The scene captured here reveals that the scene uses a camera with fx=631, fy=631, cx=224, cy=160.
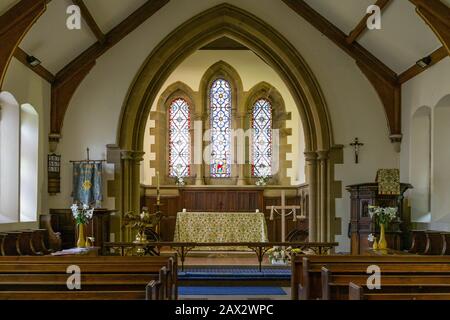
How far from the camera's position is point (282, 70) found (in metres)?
12.1

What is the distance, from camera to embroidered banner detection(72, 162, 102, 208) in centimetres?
1142

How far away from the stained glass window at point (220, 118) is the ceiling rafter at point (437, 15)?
824cm

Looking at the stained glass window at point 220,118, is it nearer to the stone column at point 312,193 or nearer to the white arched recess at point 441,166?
the stone column at point 312,193

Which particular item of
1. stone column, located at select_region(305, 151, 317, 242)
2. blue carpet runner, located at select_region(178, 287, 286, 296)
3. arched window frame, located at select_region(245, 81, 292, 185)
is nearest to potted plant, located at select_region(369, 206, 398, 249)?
blue carpet runner, located at select_region(178, 287, 286, 296)

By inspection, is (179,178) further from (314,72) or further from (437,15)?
(437,15)

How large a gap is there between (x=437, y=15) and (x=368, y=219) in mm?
3642

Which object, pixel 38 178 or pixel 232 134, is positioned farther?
pixel 232 134

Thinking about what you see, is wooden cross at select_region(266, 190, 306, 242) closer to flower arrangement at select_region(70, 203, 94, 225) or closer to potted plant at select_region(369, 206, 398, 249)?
potted plant at select_region(369, 206, 398, 249)

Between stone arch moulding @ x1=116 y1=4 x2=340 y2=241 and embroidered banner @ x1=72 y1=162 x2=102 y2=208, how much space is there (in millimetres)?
400

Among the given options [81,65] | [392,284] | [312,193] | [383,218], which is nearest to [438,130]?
[383,218]
